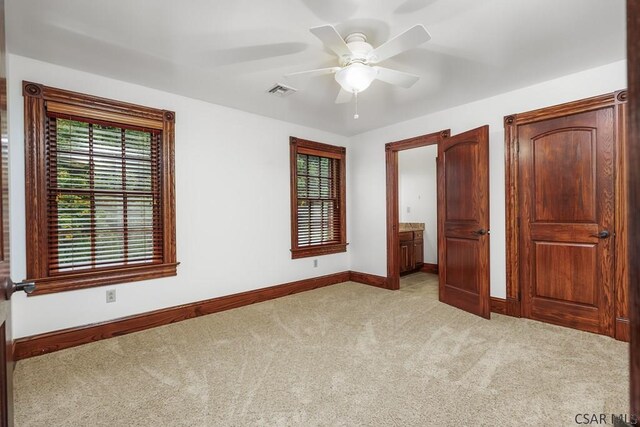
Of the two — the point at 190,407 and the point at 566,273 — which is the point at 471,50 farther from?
the point at 190,407

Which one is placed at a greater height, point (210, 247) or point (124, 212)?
point (124, 212)

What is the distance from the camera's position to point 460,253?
361 centimetres

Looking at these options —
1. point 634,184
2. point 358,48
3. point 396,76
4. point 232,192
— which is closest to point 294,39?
point 358,48

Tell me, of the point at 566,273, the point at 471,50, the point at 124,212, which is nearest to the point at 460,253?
the point at 566,273

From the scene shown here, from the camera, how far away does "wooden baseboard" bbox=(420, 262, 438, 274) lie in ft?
18.7

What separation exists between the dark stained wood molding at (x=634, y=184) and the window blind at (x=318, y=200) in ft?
13.5

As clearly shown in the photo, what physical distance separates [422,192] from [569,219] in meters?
3.17

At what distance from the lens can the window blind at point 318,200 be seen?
4.57 metres

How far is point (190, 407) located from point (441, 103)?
377 cm

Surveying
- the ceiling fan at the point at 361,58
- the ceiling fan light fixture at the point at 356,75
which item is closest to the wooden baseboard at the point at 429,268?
the ceiling fan at the point at 361,58

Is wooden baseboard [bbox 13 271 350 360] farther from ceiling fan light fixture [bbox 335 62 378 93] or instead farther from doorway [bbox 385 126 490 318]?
ceiling fan light fixture [bbox 335 62 378 93]

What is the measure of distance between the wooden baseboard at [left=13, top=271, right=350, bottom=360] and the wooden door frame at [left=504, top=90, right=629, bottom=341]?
2589mm

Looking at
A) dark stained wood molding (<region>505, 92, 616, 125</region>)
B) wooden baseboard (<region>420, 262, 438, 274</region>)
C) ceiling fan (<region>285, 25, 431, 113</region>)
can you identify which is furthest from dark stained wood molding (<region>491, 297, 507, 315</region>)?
ceiling fan (<region>285, 25, 431, 113</region>)

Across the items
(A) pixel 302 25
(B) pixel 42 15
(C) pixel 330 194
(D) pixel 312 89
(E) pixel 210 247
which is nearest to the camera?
(B) pixel 42 15
